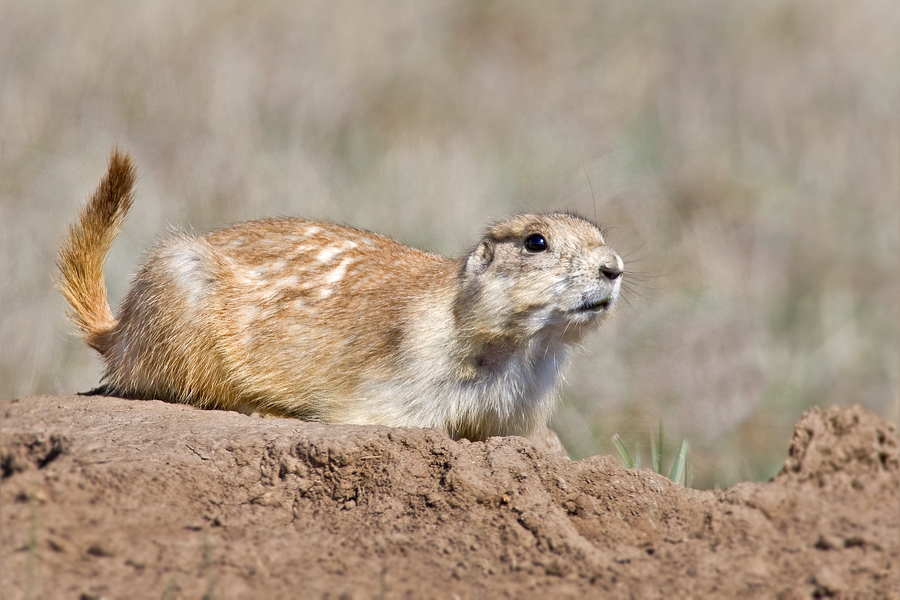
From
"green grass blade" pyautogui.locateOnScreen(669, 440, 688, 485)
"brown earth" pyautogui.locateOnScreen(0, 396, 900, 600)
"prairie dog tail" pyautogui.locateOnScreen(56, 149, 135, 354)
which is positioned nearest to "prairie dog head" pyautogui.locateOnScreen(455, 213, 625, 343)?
"green grass blade" pyautogui.locateOnScreen(669, 440, 688, 485)

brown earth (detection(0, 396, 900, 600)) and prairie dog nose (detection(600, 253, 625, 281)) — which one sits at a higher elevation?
prairie dog nose (detection(600, 253, 625, 281))

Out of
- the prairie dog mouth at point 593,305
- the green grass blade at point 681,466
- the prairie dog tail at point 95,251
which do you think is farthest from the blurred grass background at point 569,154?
the green grass blade at point 681,466

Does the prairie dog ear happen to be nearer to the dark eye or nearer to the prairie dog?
the prairie dog

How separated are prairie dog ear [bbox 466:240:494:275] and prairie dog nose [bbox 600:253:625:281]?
742 millimetres

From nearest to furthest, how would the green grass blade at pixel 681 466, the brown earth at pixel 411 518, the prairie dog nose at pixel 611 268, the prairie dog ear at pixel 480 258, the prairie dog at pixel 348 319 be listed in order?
the brown earth at pixel 411 518 < the green grass blade at pixel 681 466 < the prairie dog nose at pixel 611 268 < the prairie dog at pixel 348 319 < the prairie dog ear at pixel 480 258

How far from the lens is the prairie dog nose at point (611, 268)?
5973 millimetres

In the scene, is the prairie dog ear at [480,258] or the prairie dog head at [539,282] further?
the prairie dog ear at [480,258]

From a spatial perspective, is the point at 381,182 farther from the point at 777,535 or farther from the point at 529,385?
the point at 777,535

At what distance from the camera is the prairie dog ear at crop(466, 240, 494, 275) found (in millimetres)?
6363

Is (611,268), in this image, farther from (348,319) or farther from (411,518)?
(411,518)

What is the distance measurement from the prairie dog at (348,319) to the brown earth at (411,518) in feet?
5.23

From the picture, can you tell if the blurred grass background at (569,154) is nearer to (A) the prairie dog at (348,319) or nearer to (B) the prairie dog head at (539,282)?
(A) the prairie dog at (348,319)

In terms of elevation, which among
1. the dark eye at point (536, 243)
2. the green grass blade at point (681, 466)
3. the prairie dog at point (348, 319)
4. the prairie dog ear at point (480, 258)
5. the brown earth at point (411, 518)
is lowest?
the brown earth at point (411, 518)

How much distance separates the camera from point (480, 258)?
6.43m
